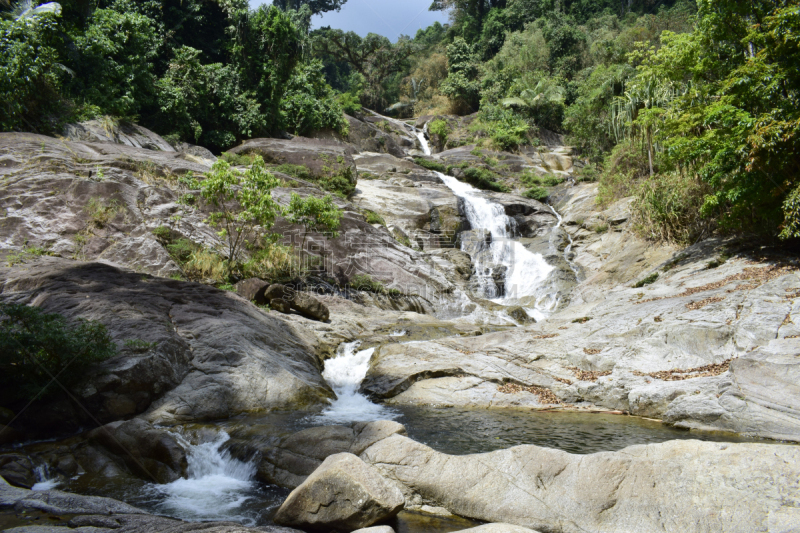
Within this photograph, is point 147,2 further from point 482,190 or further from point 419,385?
point 419,385

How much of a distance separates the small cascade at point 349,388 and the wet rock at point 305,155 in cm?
1328

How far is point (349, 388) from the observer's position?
10695mm

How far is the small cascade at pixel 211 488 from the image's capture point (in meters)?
4.92

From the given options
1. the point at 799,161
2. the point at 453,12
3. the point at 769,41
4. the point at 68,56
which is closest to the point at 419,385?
the point at 799,161

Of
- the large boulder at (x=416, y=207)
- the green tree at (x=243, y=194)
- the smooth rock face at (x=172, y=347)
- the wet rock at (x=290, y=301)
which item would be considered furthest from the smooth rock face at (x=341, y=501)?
the large boulder at (x=416, y=207)

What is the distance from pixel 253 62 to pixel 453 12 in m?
36.2

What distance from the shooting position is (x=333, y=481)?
4570 mm

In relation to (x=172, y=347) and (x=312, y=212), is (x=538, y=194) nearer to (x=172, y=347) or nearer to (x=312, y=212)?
(x=312, y=212)

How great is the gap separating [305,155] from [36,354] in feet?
61.0

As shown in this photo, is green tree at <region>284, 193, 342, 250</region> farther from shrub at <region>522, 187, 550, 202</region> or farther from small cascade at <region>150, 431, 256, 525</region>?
shrub at <region>522, 187, 550, 202</region>

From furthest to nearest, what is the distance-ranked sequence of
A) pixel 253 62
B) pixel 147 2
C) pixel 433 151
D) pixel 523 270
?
pixel 433 151, pixel 253 62, pixel 147 2, pixel 523 270

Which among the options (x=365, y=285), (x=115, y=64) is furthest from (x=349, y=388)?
(x=115, y=64)

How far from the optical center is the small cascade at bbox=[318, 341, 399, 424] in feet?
27.9

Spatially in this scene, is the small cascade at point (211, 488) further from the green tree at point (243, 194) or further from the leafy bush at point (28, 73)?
the leafy bush at point (28, 73)
